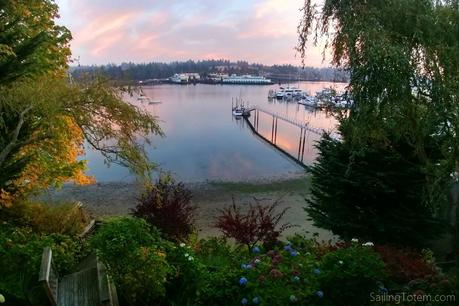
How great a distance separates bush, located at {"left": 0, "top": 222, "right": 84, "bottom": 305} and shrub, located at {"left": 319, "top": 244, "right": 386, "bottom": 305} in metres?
3.54

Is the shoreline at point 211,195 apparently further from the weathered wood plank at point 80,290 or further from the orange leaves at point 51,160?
the weathered wood plank at point 80,290

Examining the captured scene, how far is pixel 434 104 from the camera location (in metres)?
5.43

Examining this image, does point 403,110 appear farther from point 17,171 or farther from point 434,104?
point 17,171

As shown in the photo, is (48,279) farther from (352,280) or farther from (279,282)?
(352,280)

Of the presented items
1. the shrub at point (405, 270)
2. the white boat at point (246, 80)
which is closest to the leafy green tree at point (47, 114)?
the shrub at point (405, 270)

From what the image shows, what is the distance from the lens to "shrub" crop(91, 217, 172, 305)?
185 inches

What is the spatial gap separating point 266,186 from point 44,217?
1902 centimetres

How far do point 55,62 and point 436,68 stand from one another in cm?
1139

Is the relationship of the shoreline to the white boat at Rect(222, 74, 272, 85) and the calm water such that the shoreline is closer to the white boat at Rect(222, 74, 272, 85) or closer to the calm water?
the calm water

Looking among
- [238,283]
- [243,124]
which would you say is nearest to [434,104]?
[238,283]

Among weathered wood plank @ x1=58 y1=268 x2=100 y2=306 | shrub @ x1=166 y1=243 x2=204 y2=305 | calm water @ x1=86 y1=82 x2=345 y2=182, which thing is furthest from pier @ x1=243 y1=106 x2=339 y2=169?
weathered wood plank @ x1=58 y1=268 x2=100 y2=306

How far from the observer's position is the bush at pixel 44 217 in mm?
10514

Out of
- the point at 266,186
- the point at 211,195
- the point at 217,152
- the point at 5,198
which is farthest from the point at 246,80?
the point at 5,198

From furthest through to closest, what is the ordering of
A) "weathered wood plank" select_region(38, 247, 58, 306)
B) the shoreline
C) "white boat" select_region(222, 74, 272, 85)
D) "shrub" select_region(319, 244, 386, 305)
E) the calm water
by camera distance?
1. "white boat" select_region(222, 74, 272, 85)
2. the calm water
3. the shoreline
4. "shrub" select_region(319, 244, 386, 305)
5. "weathered wood plank" select_region(38, 247, 58, 306)
